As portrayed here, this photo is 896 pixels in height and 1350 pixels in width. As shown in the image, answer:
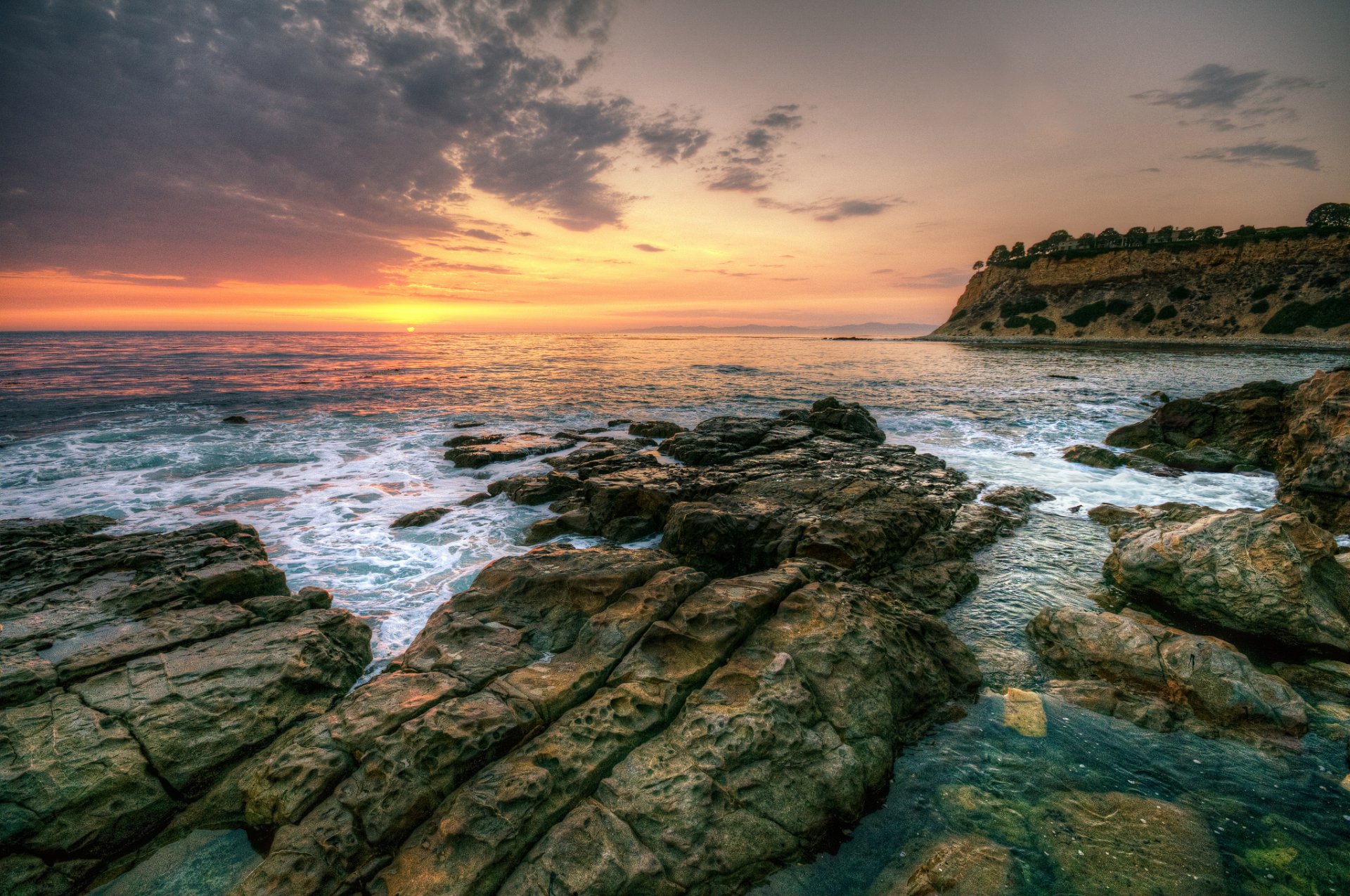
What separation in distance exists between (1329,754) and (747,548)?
20.3 feet

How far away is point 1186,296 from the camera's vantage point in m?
71.8

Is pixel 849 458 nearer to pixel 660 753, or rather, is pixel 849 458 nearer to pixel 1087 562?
pixel 1087 562

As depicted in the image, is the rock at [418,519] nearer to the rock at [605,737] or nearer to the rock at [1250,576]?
the rock at [605,737]

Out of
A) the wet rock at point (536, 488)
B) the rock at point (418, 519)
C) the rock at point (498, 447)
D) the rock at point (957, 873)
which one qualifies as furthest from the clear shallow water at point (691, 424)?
the rock at point (498, 447)

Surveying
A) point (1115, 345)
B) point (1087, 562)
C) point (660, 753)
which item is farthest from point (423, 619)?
point (1115, 345)

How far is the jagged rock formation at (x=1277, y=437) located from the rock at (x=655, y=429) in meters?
14.5

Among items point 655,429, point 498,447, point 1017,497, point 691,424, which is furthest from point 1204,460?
point 498,447

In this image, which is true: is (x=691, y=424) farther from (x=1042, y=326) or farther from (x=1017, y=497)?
(x=1042, y=326)

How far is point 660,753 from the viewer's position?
4035mm

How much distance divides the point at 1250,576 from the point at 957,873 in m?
6.07

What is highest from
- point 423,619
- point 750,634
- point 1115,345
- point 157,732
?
point 1115,345

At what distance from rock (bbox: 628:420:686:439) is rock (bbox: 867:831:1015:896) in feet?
51.3

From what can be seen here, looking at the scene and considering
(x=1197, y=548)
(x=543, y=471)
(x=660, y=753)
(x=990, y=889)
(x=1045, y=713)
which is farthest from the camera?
(x=543, y=471)

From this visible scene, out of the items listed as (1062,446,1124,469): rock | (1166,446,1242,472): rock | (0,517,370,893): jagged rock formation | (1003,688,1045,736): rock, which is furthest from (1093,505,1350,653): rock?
(0,517,370,893): jagged rock formation
